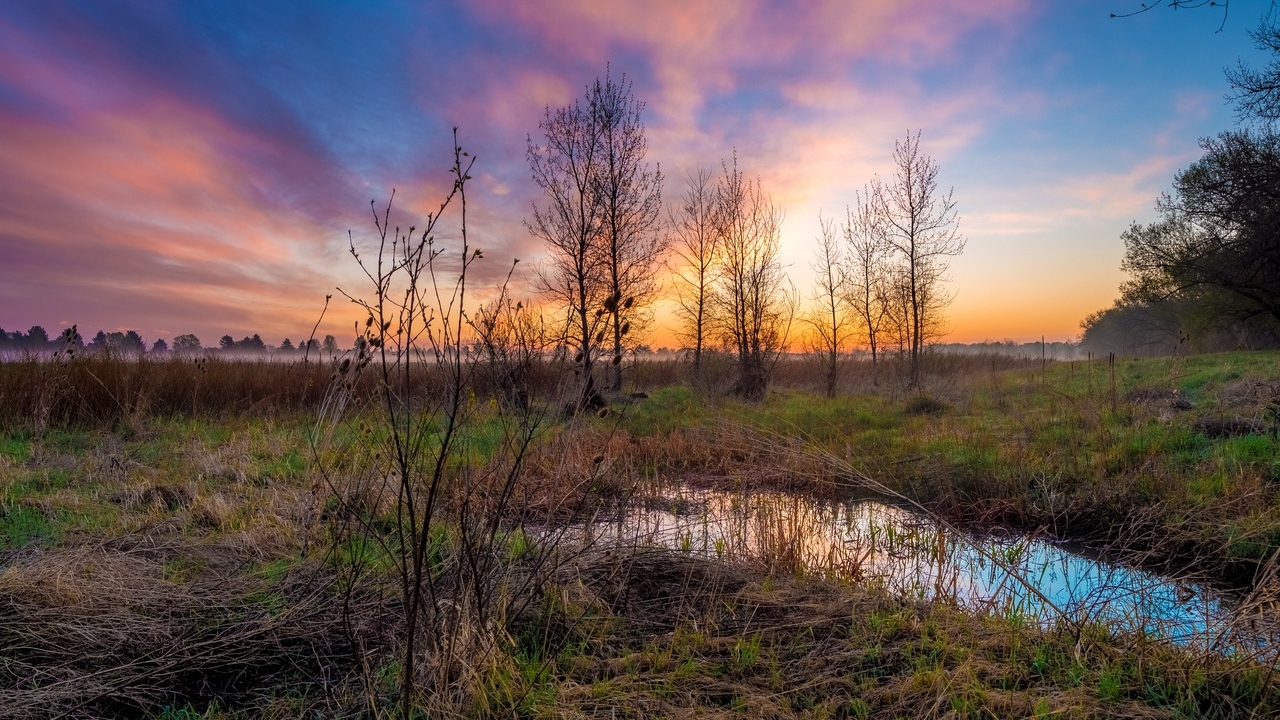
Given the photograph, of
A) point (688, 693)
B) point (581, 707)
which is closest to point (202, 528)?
point (581, 707)

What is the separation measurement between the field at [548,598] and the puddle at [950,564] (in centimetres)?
13

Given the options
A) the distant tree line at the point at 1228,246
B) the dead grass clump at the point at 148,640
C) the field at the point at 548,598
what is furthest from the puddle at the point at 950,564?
the distant tree line at the point at 1228,246

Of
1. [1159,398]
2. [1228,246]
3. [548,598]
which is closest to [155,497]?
[548,598]

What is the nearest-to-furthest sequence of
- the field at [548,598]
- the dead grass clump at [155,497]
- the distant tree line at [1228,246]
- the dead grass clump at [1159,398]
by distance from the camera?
1. the field at [548,598]
2. the dead grass clump at [155,497]
3. the dead grass clump at [1159,398]
4. the distant tree line at [1228,246]

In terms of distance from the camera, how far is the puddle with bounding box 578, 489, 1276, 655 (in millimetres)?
3258

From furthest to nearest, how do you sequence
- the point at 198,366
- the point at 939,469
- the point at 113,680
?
the point at 198,366 < the point at 939,469 < the point at 113,680

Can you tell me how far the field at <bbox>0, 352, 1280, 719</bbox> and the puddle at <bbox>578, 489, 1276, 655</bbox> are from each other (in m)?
0.13

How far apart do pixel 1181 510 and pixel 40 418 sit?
13.4m

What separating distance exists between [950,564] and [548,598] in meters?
3.17

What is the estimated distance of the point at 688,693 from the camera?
7.92 ft

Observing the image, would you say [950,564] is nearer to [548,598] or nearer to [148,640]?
[548,598]

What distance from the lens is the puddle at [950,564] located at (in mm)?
3258

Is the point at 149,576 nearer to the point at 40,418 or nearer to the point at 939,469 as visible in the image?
the point at 40,418

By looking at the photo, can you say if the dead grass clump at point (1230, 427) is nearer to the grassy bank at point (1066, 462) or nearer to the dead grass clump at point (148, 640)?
the grassy bank at point (1066, 462)
